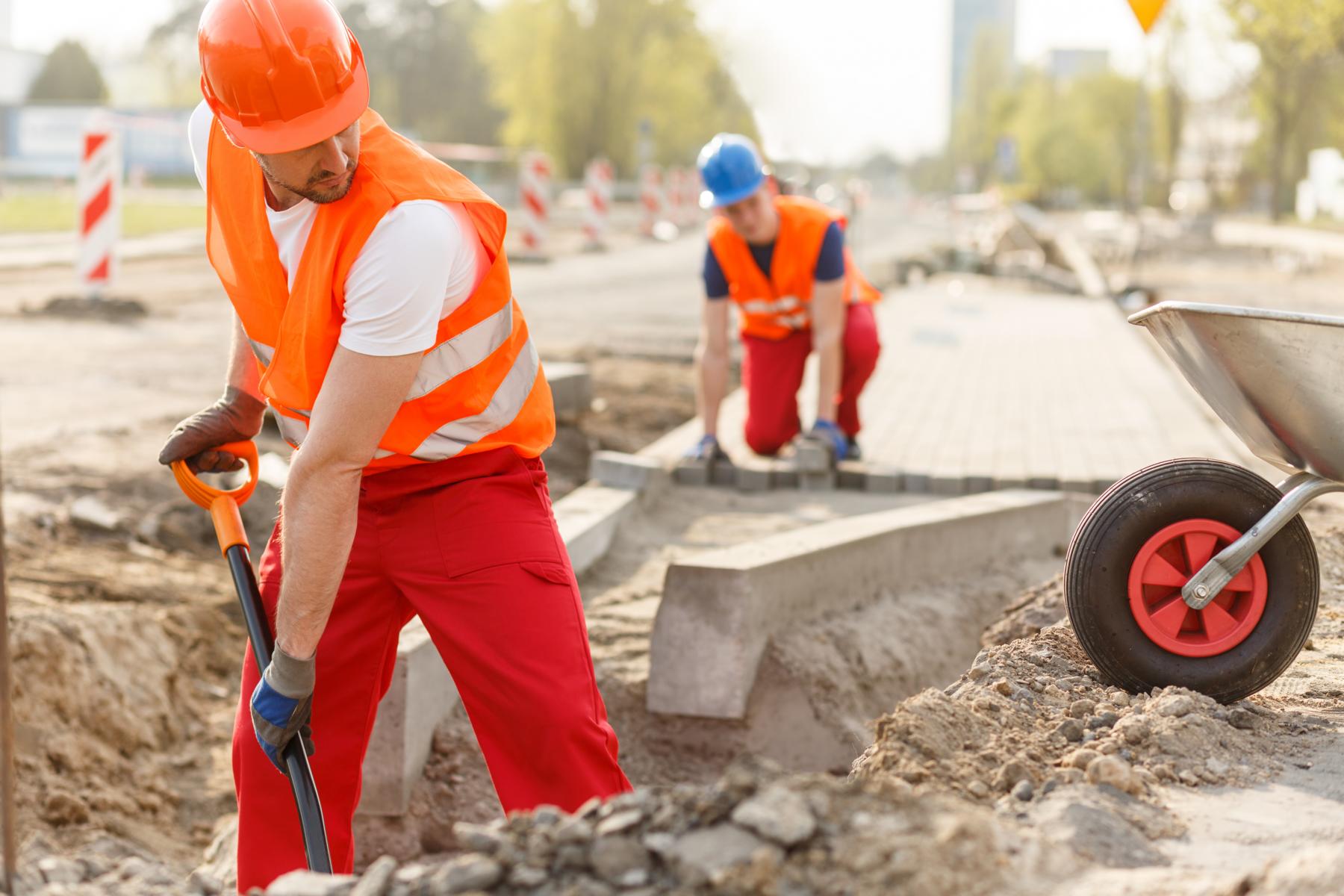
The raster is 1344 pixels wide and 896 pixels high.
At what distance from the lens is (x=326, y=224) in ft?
8.57

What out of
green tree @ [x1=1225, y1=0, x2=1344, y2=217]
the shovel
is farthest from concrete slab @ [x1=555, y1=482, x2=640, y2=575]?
green tree @ [x1=1225, y1=0, x2=1344, y2=217]

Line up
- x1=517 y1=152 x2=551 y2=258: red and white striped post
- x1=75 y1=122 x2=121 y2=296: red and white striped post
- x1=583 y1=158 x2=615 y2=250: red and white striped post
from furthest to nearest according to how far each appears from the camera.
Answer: x1=583 y1=158 x2=615 y2=250: red and white striped post < x1=517 y1=152 x2=551 y2=258: red and white striped post < x1=75 y1=122 x2=121 y2=296: red and white striped post

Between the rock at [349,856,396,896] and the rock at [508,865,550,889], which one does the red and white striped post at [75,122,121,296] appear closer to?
the rock at [349,856,396,896]

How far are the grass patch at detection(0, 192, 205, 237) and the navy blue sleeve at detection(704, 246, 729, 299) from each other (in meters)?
14.8

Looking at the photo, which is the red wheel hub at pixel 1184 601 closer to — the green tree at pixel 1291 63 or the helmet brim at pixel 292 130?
the helmet brim at pixel 292 130

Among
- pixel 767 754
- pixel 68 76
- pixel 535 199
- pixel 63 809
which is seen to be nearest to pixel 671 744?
pixel 767 754

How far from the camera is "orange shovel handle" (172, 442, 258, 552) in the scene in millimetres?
3186

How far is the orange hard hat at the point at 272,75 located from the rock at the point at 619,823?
4.19ft

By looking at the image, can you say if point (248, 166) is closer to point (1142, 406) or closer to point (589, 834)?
point (589, 834)

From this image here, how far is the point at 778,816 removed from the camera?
214 cm

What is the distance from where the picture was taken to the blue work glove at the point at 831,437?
6824mm

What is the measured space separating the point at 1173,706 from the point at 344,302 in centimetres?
191

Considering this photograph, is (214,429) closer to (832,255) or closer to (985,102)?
(832,255)

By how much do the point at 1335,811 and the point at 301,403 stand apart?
Result: 6.83 ft
